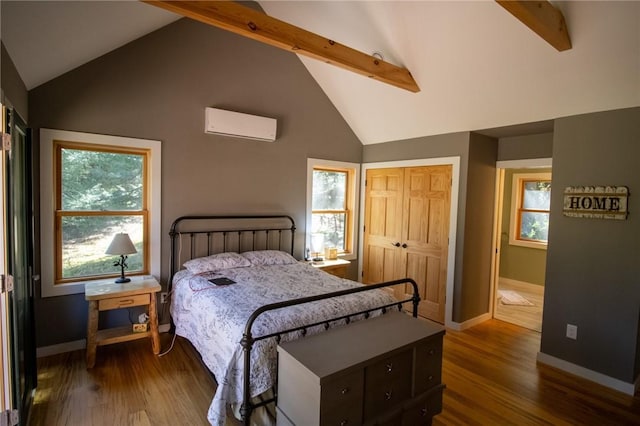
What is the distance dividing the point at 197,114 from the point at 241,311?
7.95 ft

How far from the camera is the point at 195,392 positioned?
2686 millimetres

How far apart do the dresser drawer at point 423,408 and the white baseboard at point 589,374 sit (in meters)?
1.84

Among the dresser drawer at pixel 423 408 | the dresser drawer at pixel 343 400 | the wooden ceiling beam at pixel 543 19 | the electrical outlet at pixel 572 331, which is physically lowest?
the dresser drawer at pixel 423 408

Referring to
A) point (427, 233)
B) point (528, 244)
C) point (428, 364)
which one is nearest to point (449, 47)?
point (427, 233)

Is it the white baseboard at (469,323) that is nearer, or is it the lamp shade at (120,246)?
the lamp shade at (120,246)

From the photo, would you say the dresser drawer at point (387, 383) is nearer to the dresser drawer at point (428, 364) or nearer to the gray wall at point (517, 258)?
the dresser drawer at point (428, 364)

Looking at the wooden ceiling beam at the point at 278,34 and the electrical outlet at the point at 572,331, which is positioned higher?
the wooden ceiling beam at the point at 278,34

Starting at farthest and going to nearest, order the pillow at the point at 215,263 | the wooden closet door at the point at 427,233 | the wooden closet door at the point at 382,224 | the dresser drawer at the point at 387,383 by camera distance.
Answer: the wooden closet door at the point at 382,224
the wooden closet door at the point at 427,233
the pillow at the point at 215,263
the dresser drawer at the point at 387,383

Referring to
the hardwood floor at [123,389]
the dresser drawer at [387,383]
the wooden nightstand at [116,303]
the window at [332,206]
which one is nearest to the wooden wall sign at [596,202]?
the dresser drawer at [387,383]

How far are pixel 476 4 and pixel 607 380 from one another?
3.43 meters

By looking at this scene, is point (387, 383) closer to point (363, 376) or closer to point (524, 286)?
point (363, 376)

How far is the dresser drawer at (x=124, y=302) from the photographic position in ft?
9.82

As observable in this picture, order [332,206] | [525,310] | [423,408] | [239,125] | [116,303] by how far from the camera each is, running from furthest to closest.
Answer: [332,206]
[525,310]
[239,125]
[116,303]
[423,408]

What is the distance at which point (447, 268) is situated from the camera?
4.27 m
